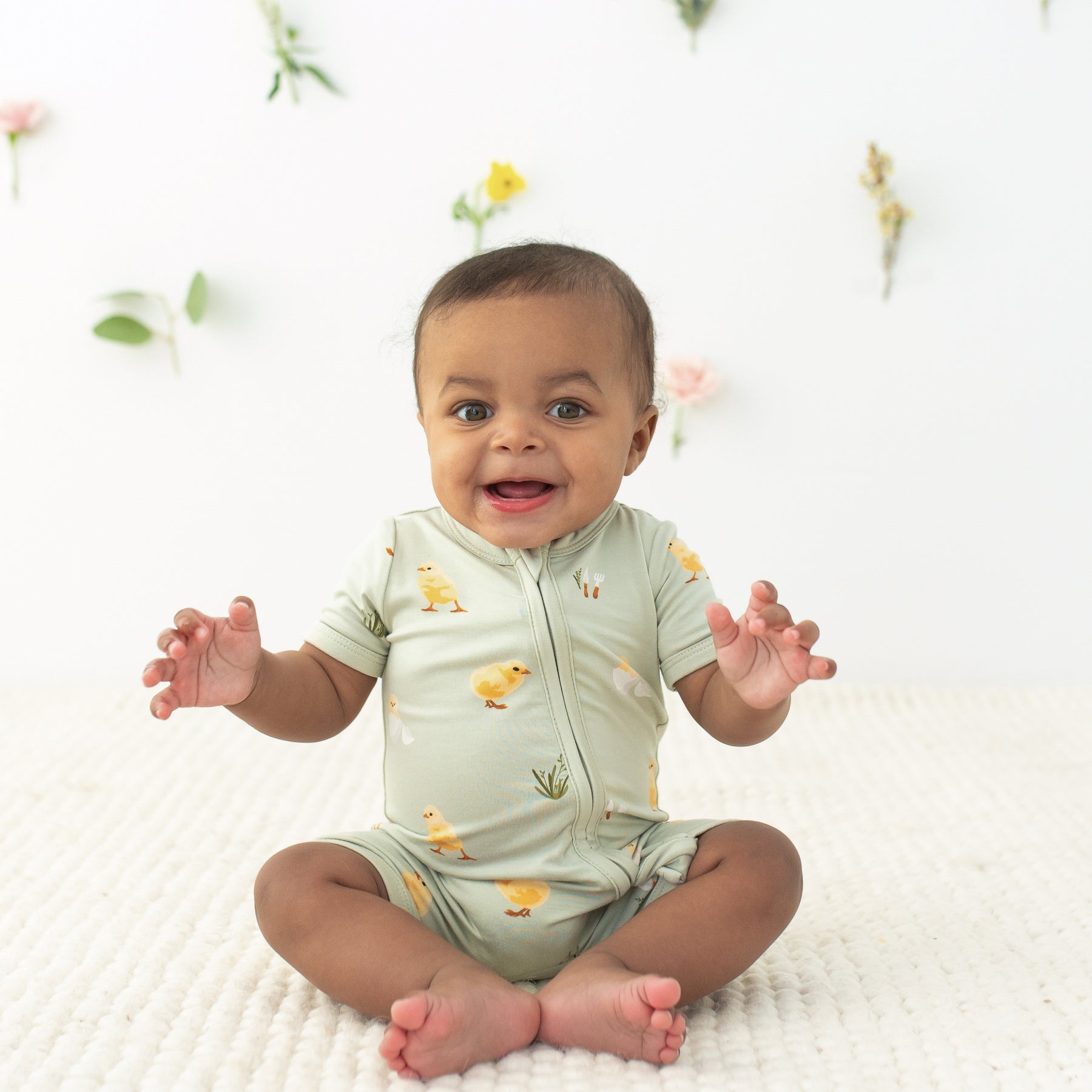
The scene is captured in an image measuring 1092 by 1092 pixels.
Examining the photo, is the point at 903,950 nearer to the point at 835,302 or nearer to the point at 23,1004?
the point at 23,1004

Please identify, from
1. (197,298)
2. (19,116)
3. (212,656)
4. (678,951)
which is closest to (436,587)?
(212,656)

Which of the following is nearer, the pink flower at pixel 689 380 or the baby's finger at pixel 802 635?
the baby's finger at pixel 802 635

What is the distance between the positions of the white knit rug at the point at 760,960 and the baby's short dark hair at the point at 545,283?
40 cm

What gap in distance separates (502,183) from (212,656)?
103 cm

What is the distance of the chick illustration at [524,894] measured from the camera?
77 cm

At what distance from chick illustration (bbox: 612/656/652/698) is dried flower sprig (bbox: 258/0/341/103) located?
1.10 meters

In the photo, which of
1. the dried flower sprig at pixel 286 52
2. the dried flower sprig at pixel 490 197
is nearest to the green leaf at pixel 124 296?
the dried flower sprig at pixel 286 52

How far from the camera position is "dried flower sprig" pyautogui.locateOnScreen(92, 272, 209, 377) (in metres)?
1.65

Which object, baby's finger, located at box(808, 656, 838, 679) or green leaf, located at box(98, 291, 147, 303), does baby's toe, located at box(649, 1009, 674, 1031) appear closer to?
baby's finger, located at box(808, 656, 838, 679)

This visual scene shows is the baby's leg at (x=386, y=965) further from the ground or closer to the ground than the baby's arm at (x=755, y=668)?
closer to the ground

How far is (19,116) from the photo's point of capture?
1632 mm

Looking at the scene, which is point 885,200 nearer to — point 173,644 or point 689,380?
point 689,380

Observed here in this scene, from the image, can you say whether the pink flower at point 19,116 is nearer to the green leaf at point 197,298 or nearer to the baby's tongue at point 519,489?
the green leaf at point 197,298

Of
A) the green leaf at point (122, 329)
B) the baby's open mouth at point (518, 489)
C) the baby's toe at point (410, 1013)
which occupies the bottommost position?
the baby's toe at point (410, 1013)
